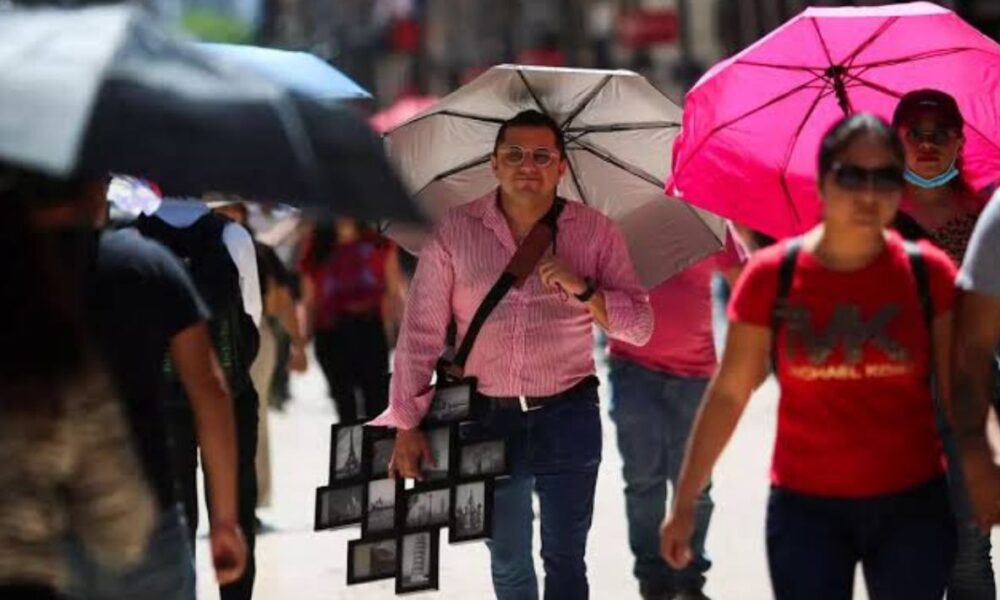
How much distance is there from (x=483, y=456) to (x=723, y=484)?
5.76m

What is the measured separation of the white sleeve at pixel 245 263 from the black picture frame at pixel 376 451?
2.22 ft

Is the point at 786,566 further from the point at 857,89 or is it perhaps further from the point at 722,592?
the point at 722,592

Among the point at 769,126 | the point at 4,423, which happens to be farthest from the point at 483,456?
the point at 4,423

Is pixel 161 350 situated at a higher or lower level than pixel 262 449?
higher

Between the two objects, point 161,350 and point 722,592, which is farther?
point 722,592

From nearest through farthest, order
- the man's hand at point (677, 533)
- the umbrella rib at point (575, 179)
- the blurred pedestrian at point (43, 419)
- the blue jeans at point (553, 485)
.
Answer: the blurred pedestrian at point (43, 419) → the man's hand at point (677, 533) → the blue jeans at point (553, 485) → the umbrella rib at point (575, 179)

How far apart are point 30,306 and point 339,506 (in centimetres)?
311

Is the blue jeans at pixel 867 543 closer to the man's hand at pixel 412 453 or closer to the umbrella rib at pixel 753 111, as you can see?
the man's hand at pixel 412 453

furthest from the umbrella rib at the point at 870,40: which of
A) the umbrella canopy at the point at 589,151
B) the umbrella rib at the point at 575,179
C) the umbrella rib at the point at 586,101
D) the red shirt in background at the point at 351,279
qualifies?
the red shirt in background at the point at 351,279

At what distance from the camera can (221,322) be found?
7.84 m

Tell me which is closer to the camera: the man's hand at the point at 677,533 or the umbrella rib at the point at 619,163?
the man's hand at the point at 677,533

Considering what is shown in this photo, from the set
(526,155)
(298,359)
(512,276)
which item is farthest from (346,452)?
(298,359)

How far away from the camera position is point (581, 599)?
7.30 m

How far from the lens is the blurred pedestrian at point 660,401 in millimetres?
9516
